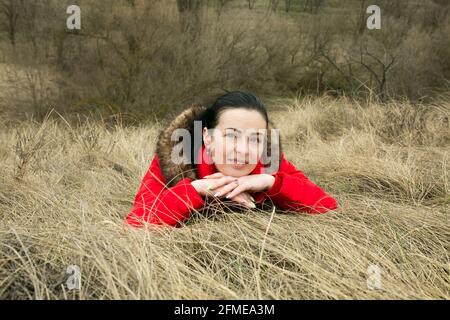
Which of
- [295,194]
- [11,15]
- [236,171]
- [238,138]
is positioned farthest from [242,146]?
[11,15]

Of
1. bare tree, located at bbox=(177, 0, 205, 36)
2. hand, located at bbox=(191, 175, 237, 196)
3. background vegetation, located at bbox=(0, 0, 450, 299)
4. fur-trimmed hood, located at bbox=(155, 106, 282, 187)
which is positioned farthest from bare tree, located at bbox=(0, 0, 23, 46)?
hand, located at bbox=(191, 175, 237, 196)

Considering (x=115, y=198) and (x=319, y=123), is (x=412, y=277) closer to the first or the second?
(x=115, y=198)

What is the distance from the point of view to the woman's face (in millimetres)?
1842

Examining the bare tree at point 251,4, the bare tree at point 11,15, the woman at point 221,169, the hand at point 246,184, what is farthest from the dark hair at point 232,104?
the bare tree at point 251,4

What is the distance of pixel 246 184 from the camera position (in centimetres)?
190

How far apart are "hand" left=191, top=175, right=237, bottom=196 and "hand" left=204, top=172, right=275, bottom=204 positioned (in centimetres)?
2

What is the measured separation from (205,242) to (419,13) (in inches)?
399

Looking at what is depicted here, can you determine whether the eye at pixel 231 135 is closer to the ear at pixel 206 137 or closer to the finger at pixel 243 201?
the ear at pixel 206 137

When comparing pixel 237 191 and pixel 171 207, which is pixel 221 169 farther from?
pixel 171 207

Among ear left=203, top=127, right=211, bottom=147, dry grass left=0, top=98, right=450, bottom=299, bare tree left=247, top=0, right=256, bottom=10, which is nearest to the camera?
dry grass left=0, top=98, right=450, bottom=299

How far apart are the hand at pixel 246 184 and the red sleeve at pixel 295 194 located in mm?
43

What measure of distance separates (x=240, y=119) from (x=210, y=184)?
29 cm

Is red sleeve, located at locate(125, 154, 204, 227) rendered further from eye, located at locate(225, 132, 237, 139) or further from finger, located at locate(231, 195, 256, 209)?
eye, located at locate(225, 132, 237, 139)

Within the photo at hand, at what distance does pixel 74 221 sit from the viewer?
1.95 meters
